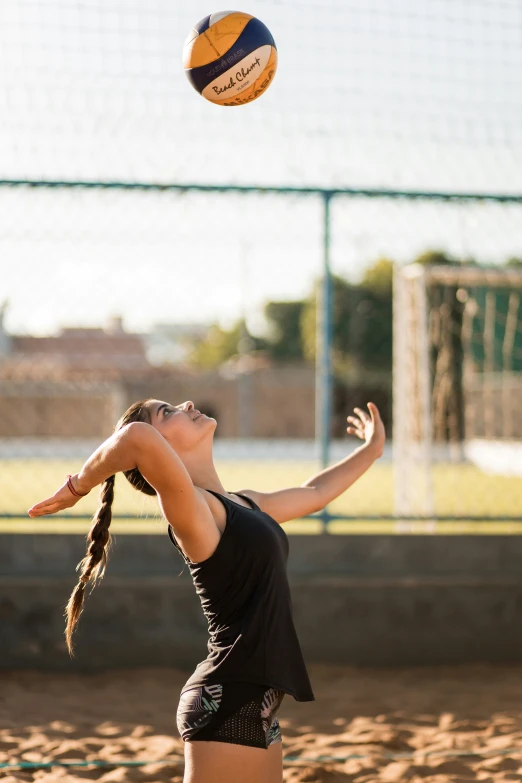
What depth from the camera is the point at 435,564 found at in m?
5.87

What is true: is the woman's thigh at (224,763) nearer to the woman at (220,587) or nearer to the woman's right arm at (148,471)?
the woman at (220,587)

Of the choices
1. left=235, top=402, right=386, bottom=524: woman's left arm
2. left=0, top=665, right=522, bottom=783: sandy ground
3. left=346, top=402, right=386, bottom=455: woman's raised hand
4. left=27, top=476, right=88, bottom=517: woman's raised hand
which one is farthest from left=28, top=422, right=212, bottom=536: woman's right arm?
left=0, top=665, right=522, bottom=783: sandy ground

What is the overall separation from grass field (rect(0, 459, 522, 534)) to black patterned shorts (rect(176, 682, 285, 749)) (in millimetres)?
5557

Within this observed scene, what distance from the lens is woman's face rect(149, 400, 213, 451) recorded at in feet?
→ 8.39

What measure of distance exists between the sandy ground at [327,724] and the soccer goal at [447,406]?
109 cm

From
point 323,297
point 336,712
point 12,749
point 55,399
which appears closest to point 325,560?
point 336,712

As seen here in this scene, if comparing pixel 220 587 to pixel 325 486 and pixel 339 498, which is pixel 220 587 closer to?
pixel 325 486

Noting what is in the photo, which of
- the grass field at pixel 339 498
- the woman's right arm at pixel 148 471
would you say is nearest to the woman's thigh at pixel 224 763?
the woman's right arm at pixel 148 471

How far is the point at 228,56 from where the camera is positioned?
4488 millimetres

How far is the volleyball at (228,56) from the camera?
14.7 ft

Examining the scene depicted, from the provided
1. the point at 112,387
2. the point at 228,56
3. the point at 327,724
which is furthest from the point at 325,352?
the point at 112,387

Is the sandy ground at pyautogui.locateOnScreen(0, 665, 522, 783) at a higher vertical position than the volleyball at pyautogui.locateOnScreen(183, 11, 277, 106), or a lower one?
lower

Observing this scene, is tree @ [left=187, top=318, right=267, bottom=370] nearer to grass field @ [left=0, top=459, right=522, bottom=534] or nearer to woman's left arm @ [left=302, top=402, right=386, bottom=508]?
grass field @ [left=0, top=459, right=522, bottom=534]

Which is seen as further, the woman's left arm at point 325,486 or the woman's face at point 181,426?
the woman's left arm at point 325,486
